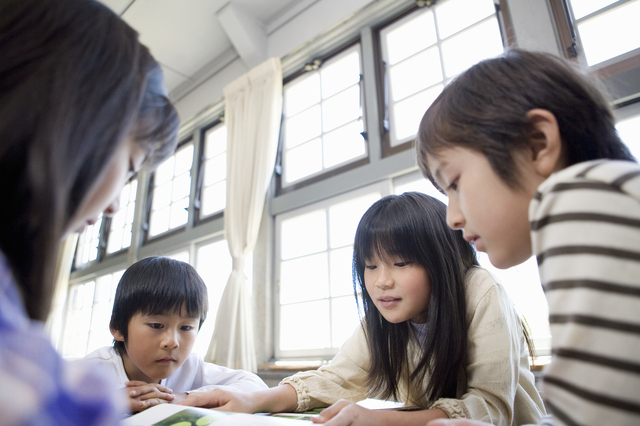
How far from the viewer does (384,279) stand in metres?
0.89

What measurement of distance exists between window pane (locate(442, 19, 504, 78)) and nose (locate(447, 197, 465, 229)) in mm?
1732

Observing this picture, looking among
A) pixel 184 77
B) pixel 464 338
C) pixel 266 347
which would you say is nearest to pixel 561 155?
pixel 464 338

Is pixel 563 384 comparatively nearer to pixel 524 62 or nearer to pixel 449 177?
pixel 449 177

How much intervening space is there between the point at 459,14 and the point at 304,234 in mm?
1661

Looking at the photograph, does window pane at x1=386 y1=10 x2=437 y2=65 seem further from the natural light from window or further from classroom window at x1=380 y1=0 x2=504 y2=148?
the natural light from window

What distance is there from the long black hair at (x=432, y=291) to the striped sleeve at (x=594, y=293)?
16.5 inches

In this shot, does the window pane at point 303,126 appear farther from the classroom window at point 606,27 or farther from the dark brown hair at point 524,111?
the dark brown hair at point 524,111

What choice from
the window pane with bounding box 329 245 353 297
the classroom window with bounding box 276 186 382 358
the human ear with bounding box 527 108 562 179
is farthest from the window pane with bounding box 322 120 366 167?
the human ear with bounding box 527 108 562 179

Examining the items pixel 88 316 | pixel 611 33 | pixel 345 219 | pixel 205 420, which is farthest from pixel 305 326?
pixel 88 316

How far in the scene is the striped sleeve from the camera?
32 cm

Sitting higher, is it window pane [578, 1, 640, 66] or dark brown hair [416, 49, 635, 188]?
window pane [578, 1, 640, 66]

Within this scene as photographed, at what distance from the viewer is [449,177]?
60 cm

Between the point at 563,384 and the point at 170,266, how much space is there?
42.3 inches

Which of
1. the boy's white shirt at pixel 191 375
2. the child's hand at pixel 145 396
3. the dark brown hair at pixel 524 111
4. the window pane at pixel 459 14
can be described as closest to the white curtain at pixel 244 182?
the window pane at pixel 459 14
